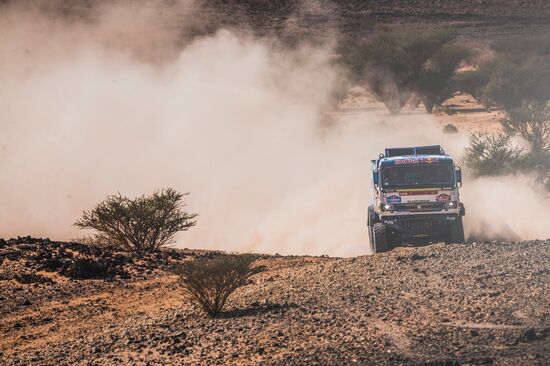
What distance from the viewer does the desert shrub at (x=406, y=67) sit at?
63.4 meters

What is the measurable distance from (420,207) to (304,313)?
640 cm

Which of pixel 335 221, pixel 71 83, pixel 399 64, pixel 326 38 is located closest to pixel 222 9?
pixel 326 38

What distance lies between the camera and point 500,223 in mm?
26344

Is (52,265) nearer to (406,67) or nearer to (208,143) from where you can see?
(208,143)

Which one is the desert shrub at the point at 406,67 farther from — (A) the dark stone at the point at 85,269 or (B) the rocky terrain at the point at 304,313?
(B) the rocky terrain at the point at 304,313

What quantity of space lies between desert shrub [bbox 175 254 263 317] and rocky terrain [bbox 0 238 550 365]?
22 centimetres

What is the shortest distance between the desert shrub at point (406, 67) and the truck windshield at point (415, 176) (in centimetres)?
4201

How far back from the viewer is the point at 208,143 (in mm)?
45344

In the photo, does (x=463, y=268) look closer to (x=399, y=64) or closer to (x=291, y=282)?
(x=291, y=282)

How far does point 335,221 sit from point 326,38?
6515cm

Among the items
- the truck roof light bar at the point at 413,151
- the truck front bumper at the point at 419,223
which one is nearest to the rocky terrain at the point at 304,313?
the truck front bumper at the point at 419,223

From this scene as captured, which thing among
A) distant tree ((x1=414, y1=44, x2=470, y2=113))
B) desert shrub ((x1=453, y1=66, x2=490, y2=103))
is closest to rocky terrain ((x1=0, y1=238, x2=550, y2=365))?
distant tree ((x1=414, y1=44, x2=470, y2=113))

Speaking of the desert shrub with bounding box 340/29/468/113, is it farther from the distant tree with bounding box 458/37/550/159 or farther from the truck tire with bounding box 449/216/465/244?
the truck tire with bounding box 449/216/465/244

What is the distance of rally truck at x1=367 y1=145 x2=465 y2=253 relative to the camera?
2048cm
